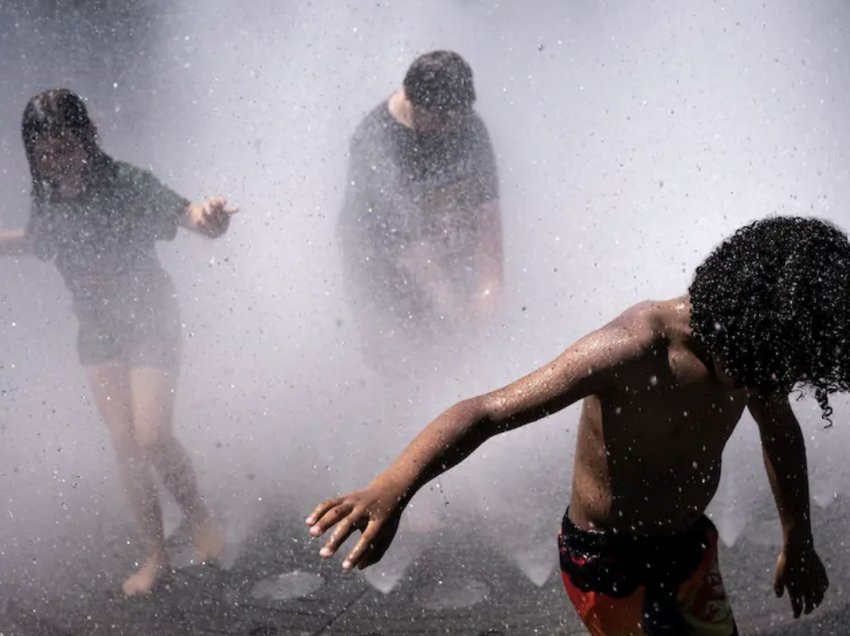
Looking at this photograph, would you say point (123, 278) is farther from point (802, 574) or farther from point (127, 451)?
point (802, 574)

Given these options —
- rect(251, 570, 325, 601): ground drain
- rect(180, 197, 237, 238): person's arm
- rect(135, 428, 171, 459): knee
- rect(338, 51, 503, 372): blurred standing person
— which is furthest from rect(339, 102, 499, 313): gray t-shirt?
rect(251, 570, 325, 601): ground drain

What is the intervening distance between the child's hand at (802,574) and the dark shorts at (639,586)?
5.3 inches

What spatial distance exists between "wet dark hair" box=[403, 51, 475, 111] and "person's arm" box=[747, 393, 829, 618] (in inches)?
69.5

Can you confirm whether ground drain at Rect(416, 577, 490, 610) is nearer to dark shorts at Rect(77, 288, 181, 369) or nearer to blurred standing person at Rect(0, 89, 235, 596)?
blurred standing person at Rect(0, 89, 235, 596)

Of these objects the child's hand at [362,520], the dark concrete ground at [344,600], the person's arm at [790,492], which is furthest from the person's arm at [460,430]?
the dark concrete ground at [344,600]

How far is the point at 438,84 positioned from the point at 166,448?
4.39 feet

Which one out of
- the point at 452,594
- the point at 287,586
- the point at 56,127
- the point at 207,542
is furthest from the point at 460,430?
the point at 56,127

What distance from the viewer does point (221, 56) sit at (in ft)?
22.4

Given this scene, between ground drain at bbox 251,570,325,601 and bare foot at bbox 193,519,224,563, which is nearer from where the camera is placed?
ground drain at bbox 251,570,325,601

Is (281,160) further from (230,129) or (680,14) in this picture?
(680,14)

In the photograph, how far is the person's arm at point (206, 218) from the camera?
→ 3.55m

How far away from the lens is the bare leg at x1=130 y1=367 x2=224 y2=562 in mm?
3506

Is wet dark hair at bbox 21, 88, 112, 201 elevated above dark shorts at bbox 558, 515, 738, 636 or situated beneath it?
elevated above

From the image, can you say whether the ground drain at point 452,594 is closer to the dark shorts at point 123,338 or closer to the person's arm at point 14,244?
the dark shorts at point 123,338
